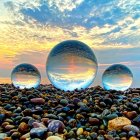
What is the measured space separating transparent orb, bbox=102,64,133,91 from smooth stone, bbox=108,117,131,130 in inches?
115

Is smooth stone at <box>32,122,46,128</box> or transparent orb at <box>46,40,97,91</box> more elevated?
transparent orb at <box>46,40,97,91</box>

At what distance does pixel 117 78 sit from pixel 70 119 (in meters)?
3.05

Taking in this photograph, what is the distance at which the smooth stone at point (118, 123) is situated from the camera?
458 centimetres

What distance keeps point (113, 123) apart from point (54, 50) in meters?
3.34

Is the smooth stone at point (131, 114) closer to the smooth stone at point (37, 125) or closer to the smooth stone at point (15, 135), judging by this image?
the smooth stone at point (37, 125)

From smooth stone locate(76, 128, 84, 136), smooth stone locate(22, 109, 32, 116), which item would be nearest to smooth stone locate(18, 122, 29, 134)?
smooth stone locate(22, 109, 32, 116)

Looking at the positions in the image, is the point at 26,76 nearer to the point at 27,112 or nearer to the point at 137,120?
the point at 27,112

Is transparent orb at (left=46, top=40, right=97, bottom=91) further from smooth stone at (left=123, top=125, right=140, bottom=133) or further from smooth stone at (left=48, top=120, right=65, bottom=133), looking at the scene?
smooth stone at (left=123, top=125, right=140, bottom=133)

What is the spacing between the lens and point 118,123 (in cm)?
464

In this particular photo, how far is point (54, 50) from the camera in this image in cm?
752

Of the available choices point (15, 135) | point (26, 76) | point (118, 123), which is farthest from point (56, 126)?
point (26, 76)

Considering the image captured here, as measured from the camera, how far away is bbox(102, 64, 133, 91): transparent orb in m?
7.66

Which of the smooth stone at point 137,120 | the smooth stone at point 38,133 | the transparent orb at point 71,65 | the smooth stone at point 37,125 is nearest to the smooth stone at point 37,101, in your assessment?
the transparent orb at point 71,65

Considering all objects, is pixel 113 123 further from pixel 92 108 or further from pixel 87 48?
pixel 87 48
